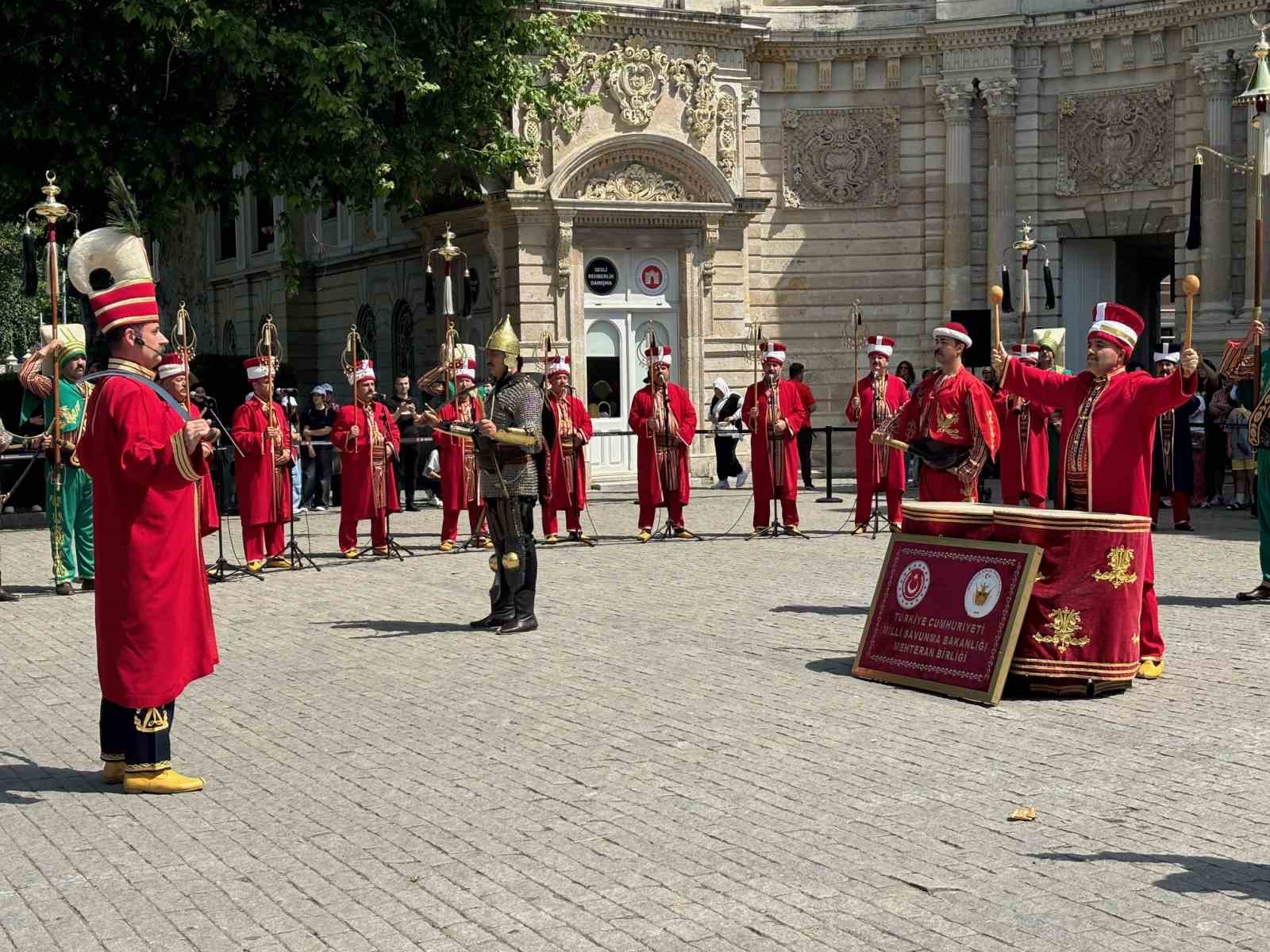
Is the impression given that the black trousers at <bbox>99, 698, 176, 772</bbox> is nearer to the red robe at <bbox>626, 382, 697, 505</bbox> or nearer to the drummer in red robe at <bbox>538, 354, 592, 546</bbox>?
the drummer in red robe at <bbox>538, 354, 592, 546</bbox>

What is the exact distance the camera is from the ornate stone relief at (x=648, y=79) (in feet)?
94.1

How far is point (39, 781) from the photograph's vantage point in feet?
26.2

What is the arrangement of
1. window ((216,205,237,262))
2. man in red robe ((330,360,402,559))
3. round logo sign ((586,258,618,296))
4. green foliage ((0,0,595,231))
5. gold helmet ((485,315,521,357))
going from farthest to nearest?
window ((216,205,237,262))
round logo sign ((586,258,618,296))
green foliage ((0,0,595,231))
man in red robe ((330,360,402,559))
gold helmet ((485,315,521,357))

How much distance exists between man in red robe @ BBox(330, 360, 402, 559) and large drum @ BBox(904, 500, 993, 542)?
876cm

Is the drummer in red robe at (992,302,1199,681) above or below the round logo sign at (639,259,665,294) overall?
below

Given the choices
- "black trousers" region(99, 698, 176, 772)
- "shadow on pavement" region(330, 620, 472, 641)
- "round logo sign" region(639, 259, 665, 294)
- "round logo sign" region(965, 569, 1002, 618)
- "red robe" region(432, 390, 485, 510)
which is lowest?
Answer: "shadow on pavement" region(330, 620, 472, 641)

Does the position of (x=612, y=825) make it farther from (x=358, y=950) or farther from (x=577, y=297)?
(x=577, y=297)

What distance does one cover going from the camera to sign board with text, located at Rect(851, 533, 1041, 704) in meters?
9.51

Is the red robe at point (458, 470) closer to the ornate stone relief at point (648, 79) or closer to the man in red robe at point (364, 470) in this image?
the man in red robe at point (364, 470)

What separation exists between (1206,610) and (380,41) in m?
14.2


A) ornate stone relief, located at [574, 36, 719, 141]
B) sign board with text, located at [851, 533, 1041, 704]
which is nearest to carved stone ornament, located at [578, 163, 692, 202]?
ornate stone relief, located at [574, 36, 719, 141]

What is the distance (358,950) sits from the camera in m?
5.50

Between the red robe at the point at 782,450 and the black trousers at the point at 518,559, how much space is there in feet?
25.5

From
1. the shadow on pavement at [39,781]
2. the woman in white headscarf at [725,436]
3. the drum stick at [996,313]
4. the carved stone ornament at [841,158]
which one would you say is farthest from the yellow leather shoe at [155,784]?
the carved stone ornament at [841,158]
